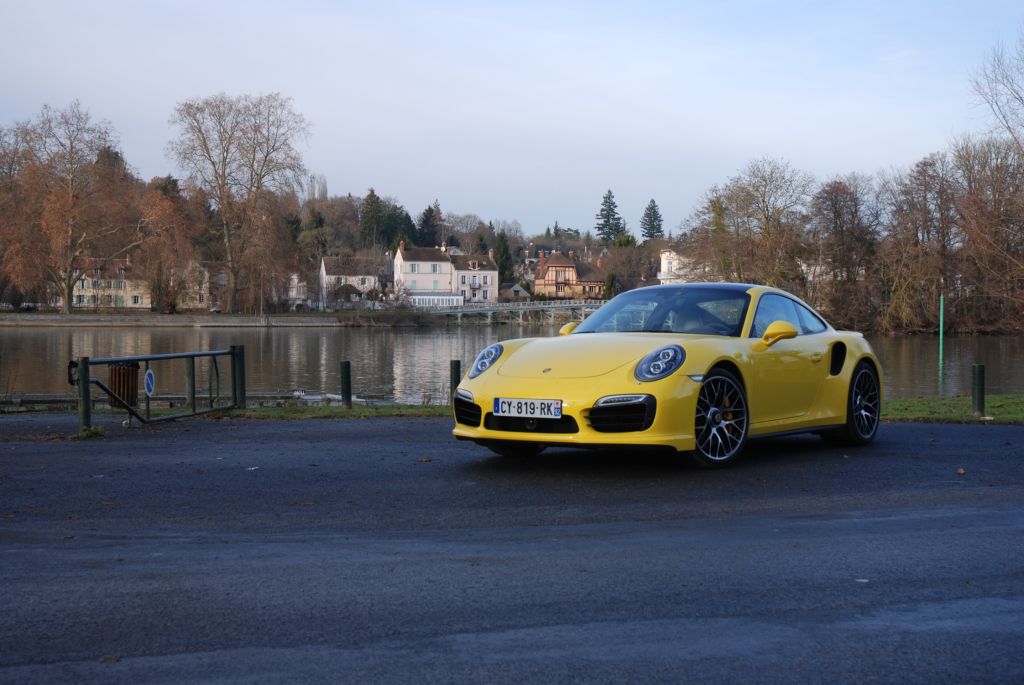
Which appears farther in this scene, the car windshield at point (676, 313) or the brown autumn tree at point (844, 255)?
the brown autumn tree at point (844, 255)

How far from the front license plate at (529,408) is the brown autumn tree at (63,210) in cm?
8607

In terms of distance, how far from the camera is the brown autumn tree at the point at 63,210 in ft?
282

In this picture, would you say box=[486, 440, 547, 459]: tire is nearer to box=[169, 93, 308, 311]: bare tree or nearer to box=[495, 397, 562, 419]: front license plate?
box=[495, 397, 562, 419]: front license plate

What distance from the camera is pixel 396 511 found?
661 centimetres

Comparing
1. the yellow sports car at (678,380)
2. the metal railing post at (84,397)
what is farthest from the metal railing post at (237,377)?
the yellow sports car at (678,380)

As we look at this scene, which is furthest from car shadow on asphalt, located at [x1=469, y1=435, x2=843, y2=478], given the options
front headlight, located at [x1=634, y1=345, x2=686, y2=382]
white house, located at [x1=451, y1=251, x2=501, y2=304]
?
white house, located at [x1=451, y1=251, x2=501, y2=304]

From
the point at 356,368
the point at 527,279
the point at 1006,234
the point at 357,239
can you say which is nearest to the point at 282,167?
the point at 356,368

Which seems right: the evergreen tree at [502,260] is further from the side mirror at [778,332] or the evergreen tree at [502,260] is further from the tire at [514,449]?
the side mirror at [778,332]

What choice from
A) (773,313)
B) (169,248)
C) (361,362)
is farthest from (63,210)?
(773,313)

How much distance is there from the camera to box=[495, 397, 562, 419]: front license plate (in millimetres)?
7949

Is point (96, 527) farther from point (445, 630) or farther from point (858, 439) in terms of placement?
point (858, 439)

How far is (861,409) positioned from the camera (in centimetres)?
1027

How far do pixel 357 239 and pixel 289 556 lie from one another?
6677 inches

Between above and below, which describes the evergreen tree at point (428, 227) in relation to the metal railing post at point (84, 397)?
above
